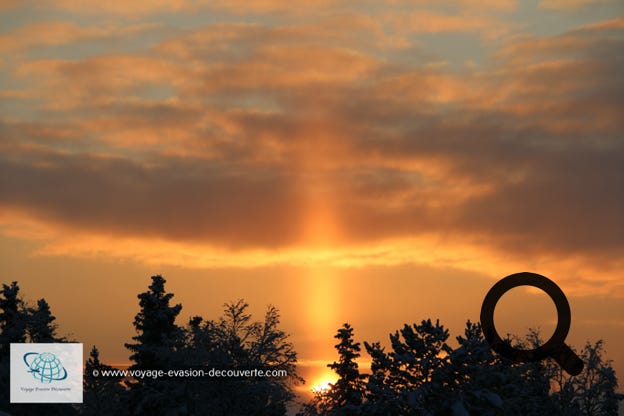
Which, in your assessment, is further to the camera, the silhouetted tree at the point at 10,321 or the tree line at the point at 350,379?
the silhouetted tree at the point at 10,321

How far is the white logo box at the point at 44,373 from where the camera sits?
82188 millimetres

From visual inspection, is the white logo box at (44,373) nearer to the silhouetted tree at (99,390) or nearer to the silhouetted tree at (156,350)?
the silhouetted tree at (99,390)

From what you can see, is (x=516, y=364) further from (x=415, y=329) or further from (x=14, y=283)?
(x=14, y=283)

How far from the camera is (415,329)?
61688 mm

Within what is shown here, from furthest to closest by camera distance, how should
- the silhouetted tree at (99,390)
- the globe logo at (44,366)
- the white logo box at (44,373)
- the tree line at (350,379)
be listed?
the silhouetted tree at (99,390)
the white logo box at (44,373)
the globe logo at (44,366)
the tree line at (350,379)

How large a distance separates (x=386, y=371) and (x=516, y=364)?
15358 millimetres

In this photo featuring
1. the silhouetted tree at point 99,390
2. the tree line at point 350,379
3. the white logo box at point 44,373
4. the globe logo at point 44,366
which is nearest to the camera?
the tree line at point 350,379

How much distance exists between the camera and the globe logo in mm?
81713

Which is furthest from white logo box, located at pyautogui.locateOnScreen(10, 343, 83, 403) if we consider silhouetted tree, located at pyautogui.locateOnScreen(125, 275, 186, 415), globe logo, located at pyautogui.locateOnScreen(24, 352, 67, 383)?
silhouetted tree, located at pyautogui.locateOnScreen(125, 275, 186, 415)

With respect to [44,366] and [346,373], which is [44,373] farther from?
[346,373]

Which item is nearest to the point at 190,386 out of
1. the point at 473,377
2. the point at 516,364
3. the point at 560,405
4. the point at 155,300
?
the point at 155,300

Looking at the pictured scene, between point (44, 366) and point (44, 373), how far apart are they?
43.3 inches

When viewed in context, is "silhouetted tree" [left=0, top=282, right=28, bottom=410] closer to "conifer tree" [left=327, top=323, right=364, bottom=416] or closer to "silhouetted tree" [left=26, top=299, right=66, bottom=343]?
"silhouetted tree" [left=26, top=299, right=66, bottom=343]

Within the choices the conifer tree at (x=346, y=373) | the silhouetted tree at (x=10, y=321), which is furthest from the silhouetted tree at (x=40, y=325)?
the conifer tree at (x=346, y=373)
